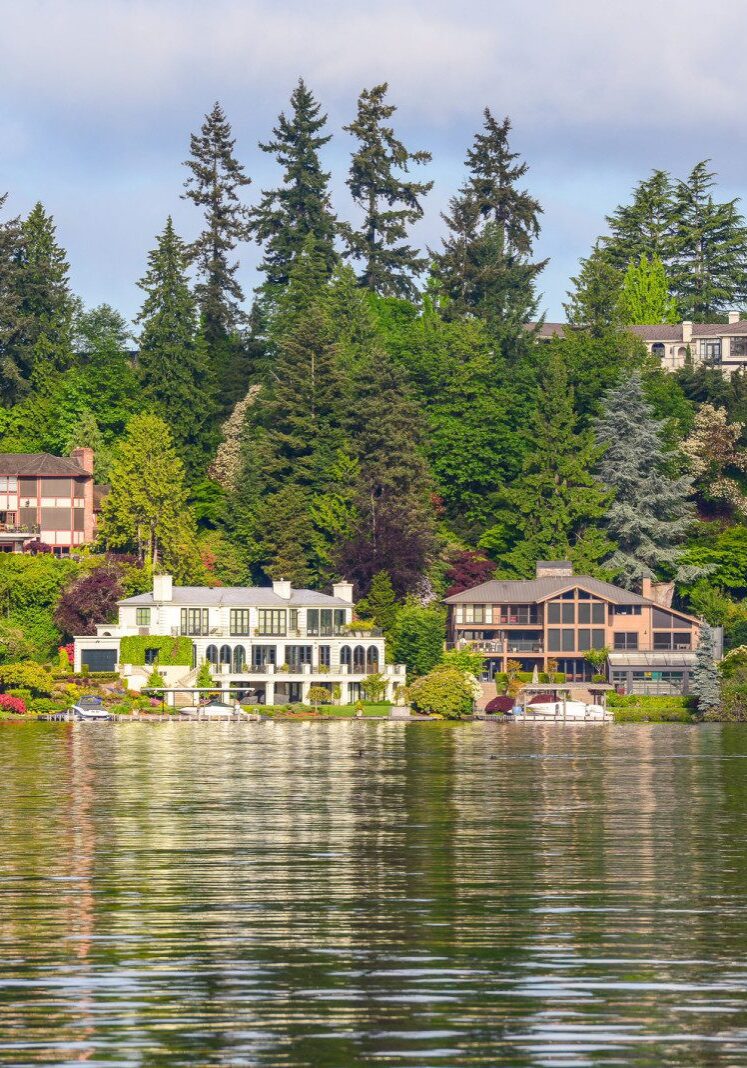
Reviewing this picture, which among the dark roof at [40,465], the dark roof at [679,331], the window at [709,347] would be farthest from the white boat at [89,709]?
the window at [709,347]

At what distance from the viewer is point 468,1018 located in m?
23.2

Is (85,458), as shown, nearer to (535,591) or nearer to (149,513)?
(149,513)

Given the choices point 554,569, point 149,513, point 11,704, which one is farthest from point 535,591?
point 11,704

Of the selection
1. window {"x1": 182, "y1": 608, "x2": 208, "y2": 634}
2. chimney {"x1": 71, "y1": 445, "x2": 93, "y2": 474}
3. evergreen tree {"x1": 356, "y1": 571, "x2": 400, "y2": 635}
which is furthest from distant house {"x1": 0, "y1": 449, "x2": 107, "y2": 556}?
evergreen tree {"x1": 356, "y1": 571, "x2": 400, "y2": 635}

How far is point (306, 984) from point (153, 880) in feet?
35.5

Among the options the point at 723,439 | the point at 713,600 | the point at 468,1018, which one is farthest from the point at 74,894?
the point at 723,439

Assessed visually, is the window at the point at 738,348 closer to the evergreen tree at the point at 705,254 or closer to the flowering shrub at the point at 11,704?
the evergreen tree at the point at 705,254

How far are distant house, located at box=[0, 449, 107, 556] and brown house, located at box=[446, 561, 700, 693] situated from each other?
83.1 ft

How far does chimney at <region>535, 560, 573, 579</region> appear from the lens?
415ft

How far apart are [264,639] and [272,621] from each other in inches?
46.5

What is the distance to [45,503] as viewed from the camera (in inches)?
5212

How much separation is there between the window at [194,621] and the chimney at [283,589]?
5.11 m

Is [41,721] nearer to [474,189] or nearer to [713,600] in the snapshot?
[713,600]

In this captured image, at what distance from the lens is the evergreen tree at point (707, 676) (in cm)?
11512
